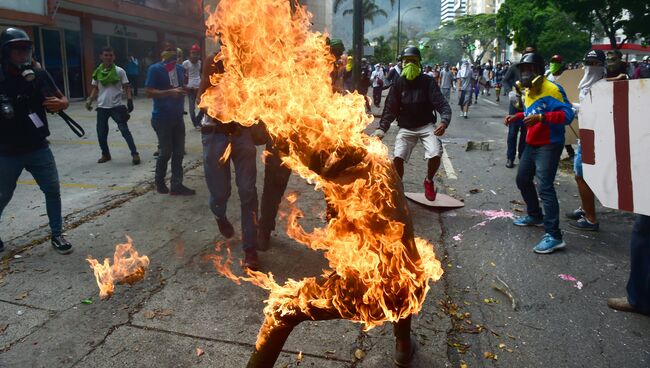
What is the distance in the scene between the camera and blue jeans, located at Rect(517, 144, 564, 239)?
4648 millimetres

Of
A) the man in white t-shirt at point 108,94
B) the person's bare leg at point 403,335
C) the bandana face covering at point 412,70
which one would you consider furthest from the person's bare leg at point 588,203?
the man in white t-shirt at point 108,94

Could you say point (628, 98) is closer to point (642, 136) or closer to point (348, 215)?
point (642, 136)

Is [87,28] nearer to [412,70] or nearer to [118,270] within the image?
[412,70]

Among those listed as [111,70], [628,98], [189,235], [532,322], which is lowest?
[532,322]

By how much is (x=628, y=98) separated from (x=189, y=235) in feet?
13.8

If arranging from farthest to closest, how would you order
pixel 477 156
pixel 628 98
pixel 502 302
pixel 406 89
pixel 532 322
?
pixel 477 156, pixel 406 89, pixel 502 302, pixel 532 322, pixel 628 98

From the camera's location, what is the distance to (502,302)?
148 inches

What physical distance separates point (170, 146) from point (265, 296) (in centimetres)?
362

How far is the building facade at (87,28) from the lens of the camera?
49.4 feet

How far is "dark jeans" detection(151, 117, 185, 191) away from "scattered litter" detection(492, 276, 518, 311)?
4.51 metres

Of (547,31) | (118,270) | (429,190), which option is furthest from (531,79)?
(547,31)

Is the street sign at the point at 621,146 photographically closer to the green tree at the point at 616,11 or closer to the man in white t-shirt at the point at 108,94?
the man in white t-shirt at the point at 108,94

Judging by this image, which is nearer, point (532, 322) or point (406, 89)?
point (532, 322)

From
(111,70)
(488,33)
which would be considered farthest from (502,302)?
(488,33)
